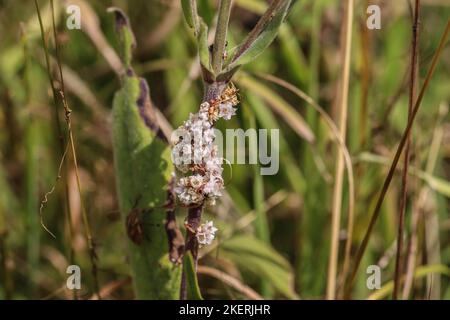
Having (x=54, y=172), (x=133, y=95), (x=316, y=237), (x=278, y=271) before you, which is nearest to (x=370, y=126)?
(x=316, y=237)

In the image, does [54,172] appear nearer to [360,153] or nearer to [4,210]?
[4,210]

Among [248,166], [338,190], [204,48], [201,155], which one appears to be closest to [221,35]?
[204,48]

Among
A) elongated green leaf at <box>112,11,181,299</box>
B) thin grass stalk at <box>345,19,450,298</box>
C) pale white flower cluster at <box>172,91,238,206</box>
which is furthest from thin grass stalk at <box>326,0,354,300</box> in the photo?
pale white flower cluster at <box>172,91,238,206</box>

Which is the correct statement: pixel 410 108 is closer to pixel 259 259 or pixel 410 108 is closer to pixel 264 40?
pixel 264 40

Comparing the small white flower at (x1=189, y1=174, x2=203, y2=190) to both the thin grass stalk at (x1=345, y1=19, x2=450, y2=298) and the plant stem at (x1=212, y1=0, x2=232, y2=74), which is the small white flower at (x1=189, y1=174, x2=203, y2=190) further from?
the thin grass stalk at (x1=345, y1=19, x2=450, y2=298)

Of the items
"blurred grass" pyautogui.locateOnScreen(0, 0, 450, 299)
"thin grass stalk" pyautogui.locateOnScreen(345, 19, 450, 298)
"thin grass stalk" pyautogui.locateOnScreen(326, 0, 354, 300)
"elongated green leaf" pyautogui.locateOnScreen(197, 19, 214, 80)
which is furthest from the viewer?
"blurred grass" pyautogui.locateOnScreen(0, 0, 450, 299)

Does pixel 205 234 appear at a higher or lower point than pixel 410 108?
lower
